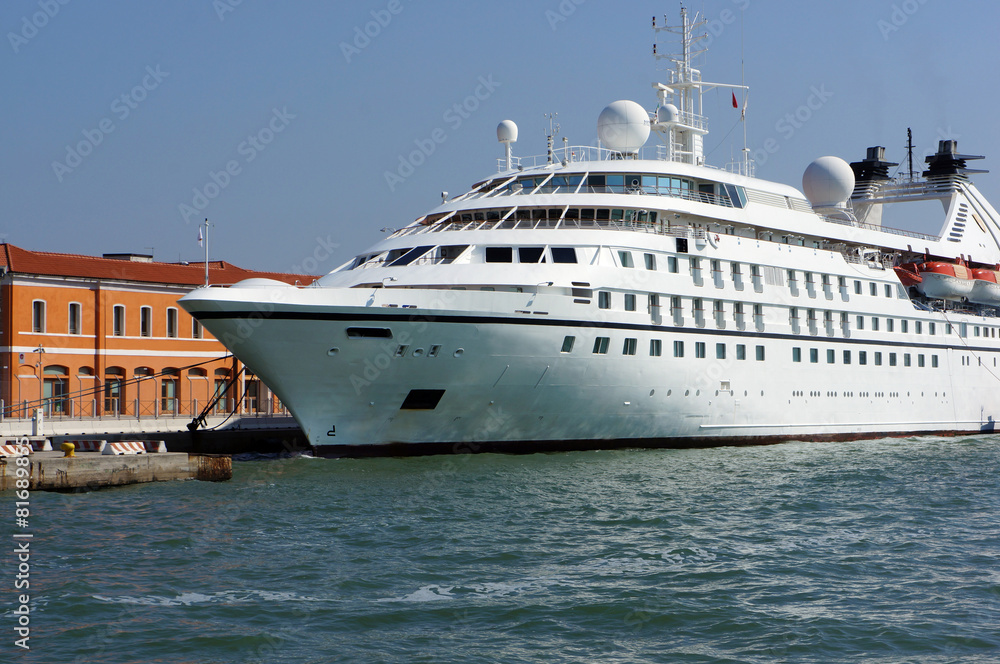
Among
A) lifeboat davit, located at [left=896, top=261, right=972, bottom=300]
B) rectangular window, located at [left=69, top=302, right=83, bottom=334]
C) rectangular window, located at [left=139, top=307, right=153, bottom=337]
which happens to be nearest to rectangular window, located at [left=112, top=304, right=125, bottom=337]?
rectangular window, located at [left=139, top=307, right=153, bottom=337]

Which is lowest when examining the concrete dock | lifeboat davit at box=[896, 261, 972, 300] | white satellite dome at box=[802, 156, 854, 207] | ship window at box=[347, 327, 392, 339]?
the concrete dock

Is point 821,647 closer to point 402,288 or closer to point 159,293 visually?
point 402,288

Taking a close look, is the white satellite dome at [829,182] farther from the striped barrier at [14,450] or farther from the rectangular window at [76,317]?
the striped barrier at [14,450]

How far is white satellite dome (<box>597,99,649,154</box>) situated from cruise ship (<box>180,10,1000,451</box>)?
0.07 m

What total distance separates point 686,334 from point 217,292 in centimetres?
1376

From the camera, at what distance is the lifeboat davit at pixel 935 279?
40719 mm

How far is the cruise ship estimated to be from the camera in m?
25.2

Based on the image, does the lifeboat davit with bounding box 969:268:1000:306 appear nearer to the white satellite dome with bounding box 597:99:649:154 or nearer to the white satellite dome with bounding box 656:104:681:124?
the white satellite dome with bounding box 656:104:681:124

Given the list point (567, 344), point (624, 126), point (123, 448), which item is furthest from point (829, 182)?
point (123, 448)

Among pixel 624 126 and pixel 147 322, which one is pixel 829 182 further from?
pixel 147 322

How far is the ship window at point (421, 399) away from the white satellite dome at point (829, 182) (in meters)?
22.1

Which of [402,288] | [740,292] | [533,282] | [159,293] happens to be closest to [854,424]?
[740,292]

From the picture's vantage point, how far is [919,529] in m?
18.3

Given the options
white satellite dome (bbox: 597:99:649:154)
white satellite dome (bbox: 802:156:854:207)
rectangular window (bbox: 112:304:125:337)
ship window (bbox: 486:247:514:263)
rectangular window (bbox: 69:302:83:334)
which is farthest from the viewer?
rectangular window (bbox: 112:304:125:337)
